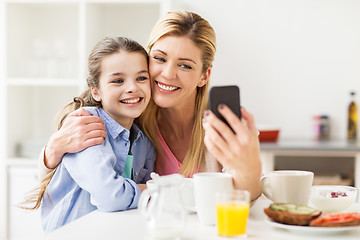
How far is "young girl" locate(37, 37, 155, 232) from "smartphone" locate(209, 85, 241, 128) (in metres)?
0.37

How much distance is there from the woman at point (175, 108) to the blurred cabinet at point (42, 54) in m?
1.55

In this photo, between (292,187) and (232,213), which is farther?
(292,187)

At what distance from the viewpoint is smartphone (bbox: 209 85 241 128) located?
49.4 inches

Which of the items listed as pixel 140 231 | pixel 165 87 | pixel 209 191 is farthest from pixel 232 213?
pixel 165 87

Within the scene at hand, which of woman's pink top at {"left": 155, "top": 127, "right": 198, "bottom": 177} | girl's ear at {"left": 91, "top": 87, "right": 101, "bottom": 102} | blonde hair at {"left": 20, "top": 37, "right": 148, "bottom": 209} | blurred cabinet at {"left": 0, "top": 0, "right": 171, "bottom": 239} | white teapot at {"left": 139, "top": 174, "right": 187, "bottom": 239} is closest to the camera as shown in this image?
white teapot at {"left": 139, "top": 174, "right": 187, "bottom": 239}

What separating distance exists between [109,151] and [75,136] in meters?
0.12

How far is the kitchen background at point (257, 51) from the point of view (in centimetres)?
375

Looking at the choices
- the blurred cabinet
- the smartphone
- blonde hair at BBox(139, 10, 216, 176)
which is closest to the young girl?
blonde hair at BBox(139, 10, 216, 176)

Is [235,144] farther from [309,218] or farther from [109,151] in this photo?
[109,151]

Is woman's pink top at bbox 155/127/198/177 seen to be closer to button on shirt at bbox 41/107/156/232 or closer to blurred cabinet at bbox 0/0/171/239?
button on shirt at bbox 41/107/156/232

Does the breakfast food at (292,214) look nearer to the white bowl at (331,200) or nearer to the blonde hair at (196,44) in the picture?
the white bowl at (331,200)

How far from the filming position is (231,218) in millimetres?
1129

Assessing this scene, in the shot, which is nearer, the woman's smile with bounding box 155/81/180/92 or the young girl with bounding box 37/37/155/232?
the young girl with bounding box 37/37/155/232

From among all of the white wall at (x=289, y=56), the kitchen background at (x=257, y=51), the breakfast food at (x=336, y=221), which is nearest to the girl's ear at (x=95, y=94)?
the breakfast food at (x=336, y=221)
